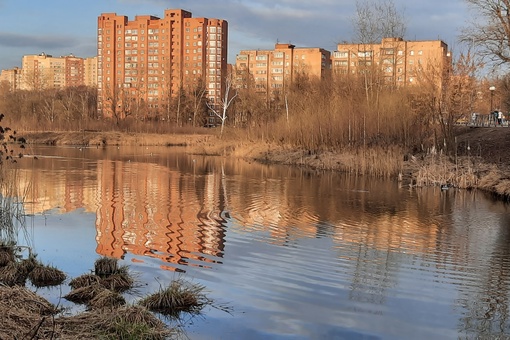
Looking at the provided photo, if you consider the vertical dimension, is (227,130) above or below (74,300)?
above

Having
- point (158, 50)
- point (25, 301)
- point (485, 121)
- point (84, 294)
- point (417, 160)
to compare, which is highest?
point (158, 50)

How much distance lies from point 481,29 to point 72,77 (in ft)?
506

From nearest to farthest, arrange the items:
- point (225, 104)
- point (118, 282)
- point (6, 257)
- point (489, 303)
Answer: point (489, 303), point (118, 282), point (6, 257), point (225, 104)

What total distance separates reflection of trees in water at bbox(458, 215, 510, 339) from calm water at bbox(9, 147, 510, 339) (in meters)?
0.02

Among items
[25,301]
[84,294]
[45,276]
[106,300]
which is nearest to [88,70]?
[45,276]

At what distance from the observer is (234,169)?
3025 cm

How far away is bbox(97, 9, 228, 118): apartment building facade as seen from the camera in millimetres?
104688

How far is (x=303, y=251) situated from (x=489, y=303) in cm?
371

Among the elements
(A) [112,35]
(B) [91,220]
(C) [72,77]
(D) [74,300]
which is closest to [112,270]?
(D) [74,300]

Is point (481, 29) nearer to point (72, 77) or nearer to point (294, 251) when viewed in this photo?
point (294, 251)

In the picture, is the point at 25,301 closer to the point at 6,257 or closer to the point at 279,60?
the point at 6,257

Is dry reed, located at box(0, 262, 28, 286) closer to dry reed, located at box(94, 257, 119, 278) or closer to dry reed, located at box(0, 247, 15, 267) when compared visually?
dry reed, located at box(0, 247, 15, 267)

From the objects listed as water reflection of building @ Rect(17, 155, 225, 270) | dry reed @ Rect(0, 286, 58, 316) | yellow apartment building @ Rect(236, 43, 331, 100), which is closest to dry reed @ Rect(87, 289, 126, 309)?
dry reed @ Rect(0, 286, 58, 316)

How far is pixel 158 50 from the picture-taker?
108375mm
